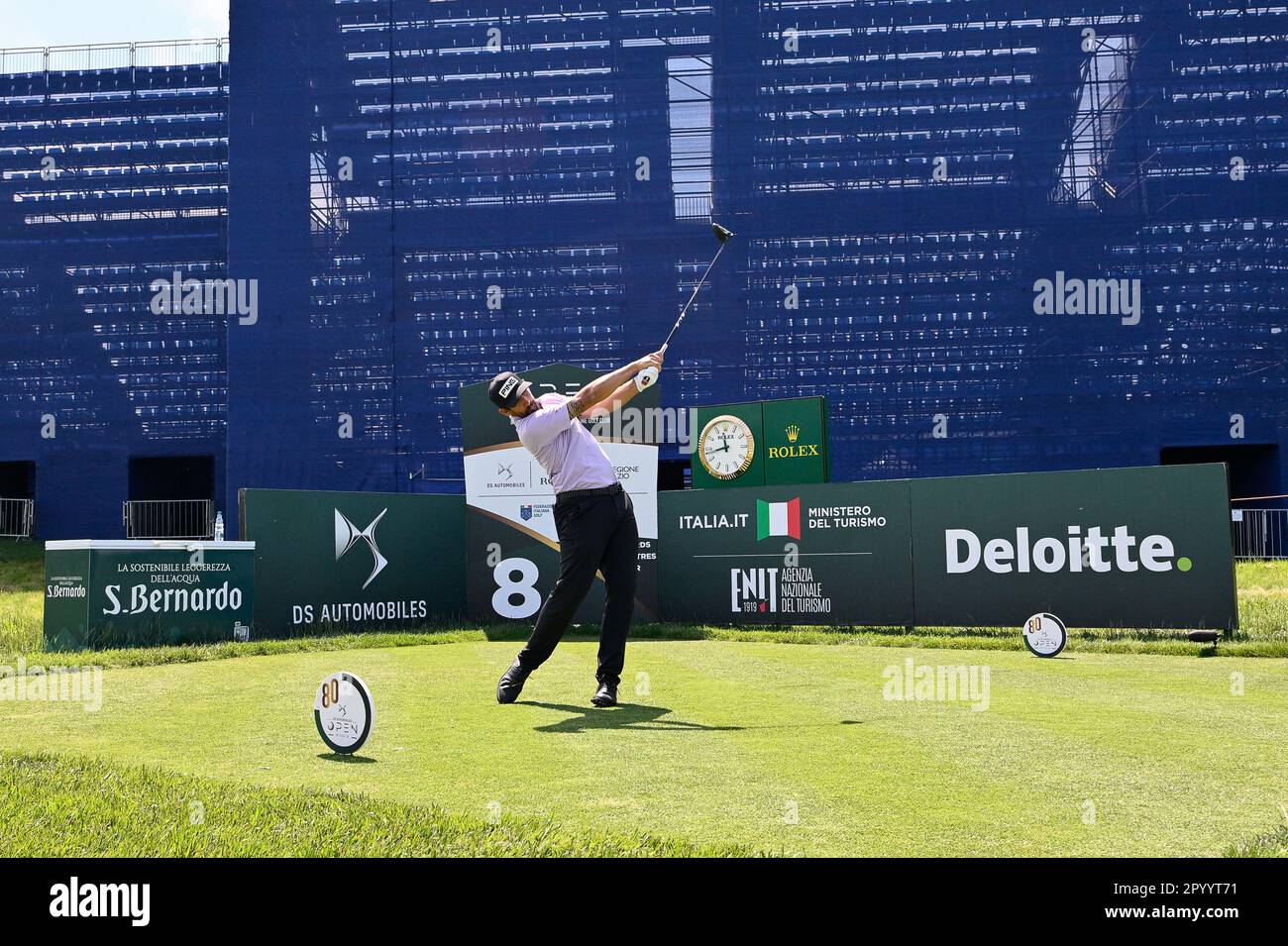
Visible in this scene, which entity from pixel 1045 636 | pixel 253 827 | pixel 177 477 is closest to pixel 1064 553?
pixel 1045 636

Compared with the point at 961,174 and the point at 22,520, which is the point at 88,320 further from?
the point at 961,174

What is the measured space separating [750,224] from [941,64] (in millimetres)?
8287

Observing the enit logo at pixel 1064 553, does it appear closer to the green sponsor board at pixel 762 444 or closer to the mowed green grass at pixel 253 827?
the green sponsor board at pixel 762 444

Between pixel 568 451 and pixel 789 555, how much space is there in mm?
8431

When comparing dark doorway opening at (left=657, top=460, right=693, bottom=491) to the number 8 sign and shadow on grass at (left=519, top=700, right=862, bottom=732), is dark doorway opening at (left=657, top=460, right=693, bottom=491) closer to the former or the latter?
the number 8 sign

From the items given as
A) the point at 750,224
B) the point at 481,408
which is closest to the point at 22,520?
the point at 750,224

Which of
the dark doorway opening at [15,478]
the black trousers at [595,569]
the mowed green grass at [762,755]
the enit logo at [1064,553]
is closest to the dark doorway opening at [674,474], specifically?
the enit logo at [1064,553]

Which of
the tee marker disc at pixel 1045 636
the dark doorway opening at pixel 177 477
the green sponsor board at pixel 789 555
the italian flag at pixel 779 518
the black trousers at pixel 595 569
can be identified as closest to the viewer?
the black trousers at pixel 595 569

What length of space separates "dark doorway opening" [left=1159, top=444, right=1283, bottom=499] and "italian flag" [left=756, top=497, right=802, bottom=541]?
24.9m

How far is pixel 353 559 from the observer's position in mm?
15289

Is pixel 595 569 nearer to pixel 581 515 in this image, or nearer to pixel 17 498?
pixel 581 515

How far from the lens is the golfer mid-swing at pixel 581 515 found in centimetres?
682

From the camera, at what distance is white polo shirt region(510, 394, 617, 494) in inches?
271

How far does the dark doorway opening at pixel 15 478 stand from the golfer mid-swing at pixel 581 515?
42410mm
